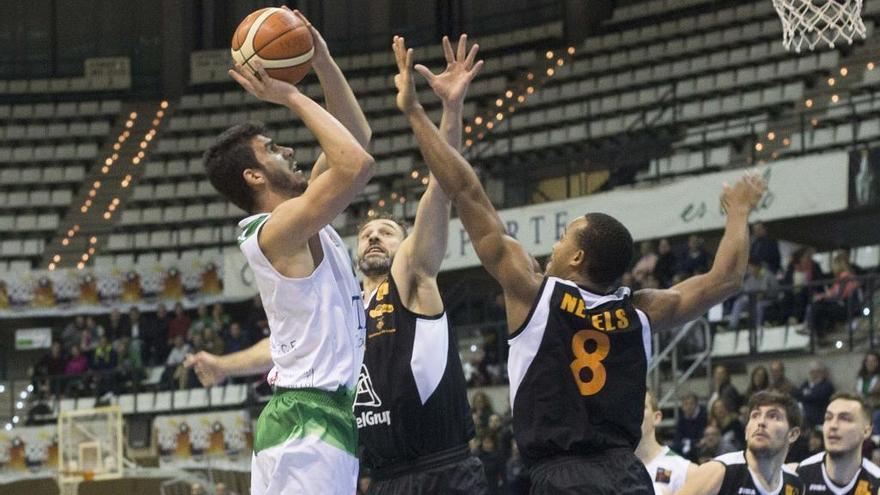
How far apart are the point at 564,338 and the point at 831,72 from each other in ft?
58.6

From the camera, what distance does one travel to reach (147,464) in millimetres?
20891

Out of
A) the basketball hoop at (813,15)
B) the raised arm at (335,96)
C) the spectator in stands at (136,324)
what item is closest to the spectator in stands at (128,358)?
the spectator in stands at (136,324)

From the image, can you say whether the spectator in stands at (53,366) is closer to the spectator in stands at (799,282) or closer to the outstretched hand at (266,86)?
the spectator in stands at (799,282)

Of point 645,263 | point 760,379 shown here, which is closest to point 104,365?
point 645,263

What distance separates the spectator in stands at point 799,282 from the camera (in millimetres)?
16531

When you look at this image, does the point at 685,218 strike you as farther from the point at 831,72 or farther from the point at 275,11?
the point at 275,11

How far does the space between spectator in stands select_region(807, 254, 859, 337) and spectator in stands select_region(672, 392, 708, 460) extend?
1965 millimetres

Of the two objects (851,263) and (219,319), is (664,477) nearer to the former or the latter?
(851,263)

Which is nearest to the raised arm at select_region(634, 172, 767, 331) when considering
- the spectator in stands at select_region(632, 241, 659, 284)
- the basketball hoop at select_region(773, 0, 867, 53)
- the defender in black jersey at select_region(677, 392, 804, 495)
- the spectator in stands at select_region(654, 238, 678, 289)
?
the defender in black jersey at select_region(677, 392, 804, 495)

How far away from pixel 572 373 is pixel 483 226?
0.60 meters

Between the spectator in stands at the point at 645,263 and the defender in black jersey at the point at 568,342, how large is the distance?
11.8 meters

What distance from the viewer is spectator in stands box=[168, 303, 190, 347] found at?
23.2m

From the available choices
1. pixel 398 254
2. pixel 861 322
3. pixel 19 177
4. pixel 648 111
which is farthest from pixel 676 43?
pixel 398 254

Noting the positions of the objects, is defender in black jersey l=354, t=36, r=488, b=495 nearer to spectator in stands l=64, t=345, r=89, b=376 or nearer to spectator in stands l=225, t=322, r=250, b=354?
spectator in stands l=225, t=322, r=250, b=354
